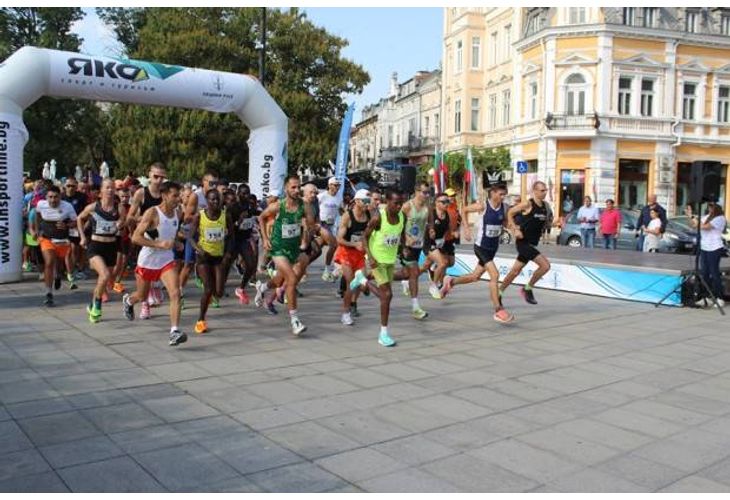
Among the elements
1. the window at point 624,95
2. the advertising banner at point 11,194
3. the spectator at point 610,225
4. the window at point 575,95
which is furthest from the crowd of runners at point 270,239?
the window at point 624,95

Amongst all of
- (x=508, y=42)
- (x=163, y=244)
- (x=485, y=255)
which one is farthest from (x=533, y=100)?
(x=163, y=244)

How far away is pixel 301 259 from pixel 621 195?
2905 cm

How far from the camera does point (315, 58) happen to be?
34.1m

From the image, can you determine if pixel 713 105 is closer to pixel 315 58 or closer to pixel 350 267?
pixel 315 58

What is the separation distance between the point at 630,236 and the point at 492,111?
77.2 ft

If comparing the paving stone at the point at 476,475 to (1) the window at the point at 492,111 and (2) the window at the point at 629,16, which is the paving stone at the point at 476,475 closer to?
(2) the window at the point at 629,16

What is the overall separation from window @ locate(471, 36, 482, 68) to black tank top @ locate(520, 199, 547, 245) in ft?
115

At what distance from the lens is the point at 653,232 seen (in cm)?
1720

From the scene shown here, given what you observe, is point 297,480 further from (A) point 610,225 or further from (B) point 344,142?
(A) point 610,225

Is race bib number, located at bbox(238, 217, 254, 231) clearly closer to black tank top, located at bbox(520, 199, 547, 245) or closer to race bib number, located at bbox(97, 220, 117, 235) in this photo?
race bib number, located at bbox(97, 220, 117, 235)

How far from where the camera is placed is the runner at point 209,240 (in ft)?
28.6

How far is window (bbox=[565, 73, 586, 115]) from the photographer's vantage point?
112 feet

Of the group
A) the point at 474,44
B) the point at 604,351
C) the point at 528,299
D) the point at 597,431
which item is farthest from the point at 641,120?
the point at 597,431

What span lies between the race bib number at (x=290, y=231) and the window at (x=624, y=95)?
95.9 feet
